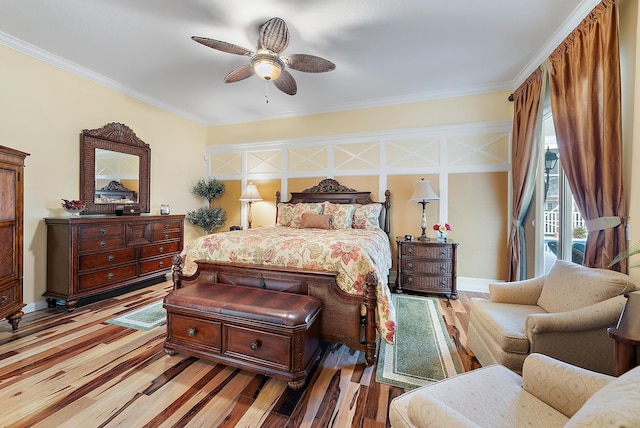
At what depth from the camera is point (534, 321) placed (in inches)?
59.3

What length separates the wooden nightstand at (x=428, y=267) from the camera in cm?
350

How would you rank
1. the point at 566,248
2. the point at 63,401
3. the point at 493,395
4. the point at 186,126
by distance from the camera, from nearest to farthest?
the point at 493,395 → the point at 63,401 → the point at 566,248 → the point at 186,126

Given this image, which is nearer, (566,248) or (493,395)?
(493,395)

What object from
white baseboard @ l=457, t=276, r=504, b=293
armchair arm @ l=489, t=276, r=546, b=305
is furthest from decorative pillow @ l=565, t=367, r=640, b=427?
white baseboard @ l=457, t=276, r=504, b=293

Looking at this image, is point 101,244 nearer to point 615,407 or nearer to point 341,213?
point 341,213

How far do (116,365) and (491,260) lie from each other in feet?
14.7

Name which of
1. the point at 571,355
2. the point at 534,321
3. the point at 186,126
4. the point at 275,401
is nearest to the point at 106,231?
the point at 186,126

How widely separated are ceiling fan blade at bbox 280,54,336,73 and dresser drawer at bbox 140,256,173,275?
10.9 feet

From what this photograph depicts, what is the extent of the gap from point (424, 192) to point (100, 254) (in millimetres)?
4323

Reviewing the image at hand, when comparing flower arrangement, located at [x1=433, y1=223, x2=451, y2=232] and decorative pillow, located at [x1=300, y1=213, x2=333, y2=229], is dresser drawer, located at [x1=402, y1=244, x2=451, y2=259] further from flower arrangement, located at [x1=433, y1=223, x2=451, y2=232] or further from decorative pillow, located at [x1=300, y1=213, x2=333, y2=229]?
decorative pillow, located at [x1=300, y1=213, x2=333, y2=229]

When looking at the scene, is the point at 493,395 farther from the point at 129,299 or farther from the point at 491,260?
A: the point at 129,299

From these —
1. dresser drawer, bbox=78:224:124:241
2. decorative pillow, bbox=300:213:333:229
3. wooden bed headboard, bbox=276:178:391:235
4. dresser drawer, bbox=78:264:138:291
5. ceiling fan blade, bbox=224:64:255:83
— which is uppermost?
ceiling fan blade, bbox=224:64:255:83

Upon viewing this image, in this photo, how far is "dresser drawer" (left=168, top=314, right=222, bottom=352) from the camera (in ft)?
6.36

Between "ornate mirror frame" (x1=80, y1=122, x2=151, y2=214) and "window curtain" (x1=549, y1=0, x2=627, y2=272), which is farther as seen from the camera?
"ornate mirror frame" (x1=80, y1=122, x2=151, y2=214)
